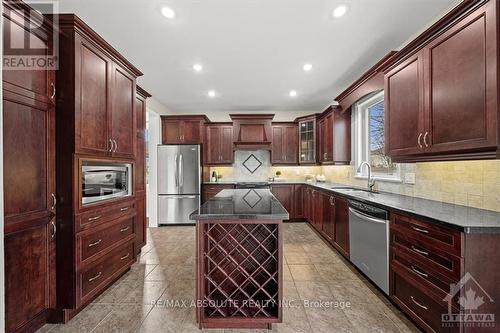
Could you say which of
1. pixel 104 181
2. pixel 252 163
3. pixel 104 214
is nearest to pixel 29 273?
pixel 104 214

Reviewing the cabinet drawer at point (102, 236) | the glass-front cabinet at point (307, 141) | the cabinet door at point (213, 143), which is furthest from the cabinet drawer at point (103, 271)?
the glass-front cabinet at point (307, 141)

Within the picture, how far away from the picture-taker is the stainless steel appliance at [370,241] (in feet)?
6.90

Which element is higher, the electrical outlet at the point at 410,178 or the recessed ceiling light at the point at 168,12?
the recessed ceiling light at the point at 168,12

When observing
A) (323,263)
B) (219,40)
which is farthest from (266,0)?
(323,263)

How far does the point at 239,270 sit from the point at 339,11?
2.53 meters

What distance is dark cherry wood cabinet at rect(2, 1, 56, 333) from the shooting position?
4.91 feet

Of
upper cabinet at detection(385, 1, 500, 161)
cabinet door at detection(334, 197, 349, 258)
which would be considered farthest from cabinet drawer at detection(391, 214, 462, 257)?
cabinet door at detection(334, 197, 349, 258)

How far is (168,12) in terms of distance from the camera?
6.94 feet

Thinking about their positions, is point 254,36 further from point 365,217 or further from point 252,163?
point 252,163

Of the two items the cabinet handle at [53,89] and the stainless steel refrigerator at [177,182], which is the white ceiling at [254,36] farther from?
the stainless steel refrigerator at [177,182]

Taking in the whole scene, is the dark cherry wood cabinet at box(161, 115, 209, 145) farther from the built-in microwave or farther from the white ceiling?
the built-in microwave

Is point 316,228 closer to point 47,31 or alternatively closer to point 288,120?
point 288,120

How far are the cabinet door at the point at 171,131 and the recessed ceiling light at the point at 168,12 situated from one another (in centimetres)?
310

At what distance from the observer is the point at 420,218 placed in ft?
5.48
